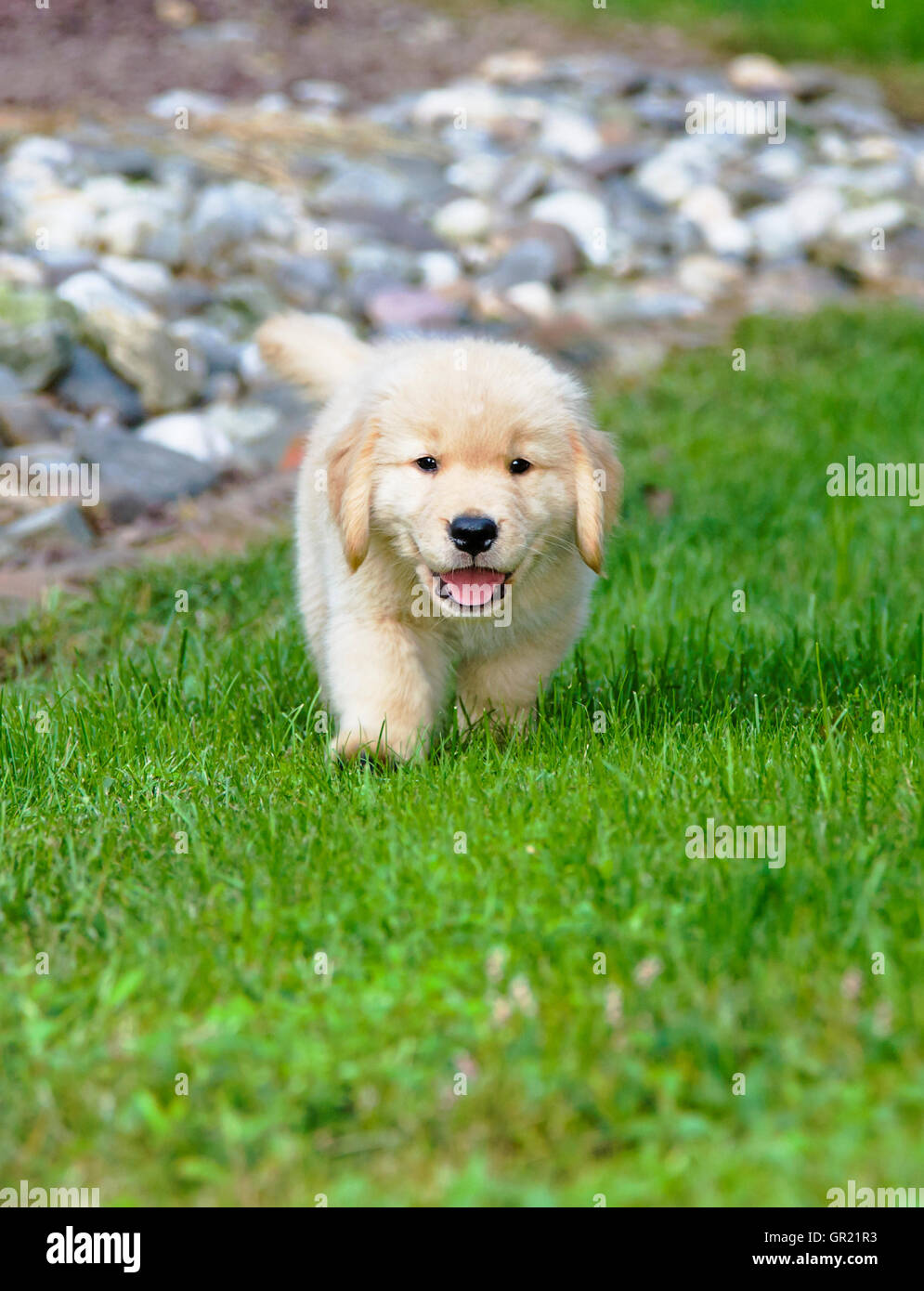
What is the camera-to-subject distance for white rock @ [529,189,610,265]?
9023 millimetres

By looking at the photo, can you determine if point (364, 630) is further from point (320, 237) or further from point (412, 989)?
point (320, 237)

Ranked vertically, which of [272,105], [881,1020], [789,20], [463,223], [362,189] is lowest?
[463,223]

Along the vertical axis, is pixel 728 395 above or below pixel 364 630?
below

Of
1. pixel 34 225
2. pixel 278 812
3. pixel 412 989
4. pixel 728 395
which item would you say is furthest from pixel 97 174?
pixel 412 989

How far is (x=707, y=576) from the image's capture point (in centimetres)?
492

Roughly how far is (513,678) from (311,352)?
4.20 ft

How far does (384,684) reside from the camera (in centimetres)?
331

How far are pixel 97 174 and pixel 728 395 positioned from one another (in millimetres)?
3724

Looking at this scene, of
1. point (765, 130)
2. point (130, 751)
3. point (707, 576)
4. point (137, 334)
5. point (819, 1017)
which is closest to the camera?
point (819, 1017)

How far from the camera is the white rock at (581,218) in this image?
29.6ft

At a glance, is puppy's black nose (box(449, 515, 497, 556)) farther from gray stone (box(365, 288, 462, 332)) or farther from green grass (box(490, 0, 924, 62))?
green grass (box(490, 0, 924, 62))
